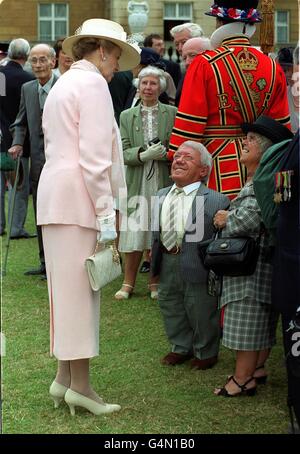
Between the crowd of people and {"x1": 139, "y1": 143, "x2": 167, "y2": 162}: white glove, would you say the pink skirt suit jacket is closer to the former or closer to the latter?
the crowd of people

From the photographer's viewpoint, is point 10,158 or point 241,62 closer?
point 241,62

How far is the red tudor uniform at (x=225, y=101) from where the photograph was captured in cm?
618

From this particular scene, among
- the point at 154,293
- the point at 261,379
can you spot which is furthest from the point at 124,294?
the point at 261,379

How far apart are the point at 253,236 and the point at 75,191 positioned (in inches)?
41.4

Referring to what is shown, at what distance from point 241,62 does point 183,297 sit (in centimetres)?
152

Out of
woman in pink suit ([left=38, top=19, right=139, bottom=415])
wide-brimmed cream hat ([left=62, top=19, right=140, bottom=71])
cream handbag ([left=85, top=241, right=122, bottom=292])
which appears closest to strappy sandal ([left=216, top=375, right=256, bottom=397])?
woman in pink suit ([left=38, top=19, right=139, bottom=415])

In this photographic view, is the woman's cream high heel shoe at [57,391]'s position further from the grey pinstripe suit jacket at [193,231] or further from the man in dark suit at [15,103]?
the man in dark suit at [15,103]

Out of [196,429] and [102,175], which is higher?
[102,175]

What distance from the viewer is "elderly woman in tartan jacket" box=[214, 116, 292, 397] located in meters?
5.38

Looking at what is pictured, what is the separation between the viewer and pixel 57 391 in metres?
5.32

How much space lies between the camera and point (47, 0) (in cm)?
3991
